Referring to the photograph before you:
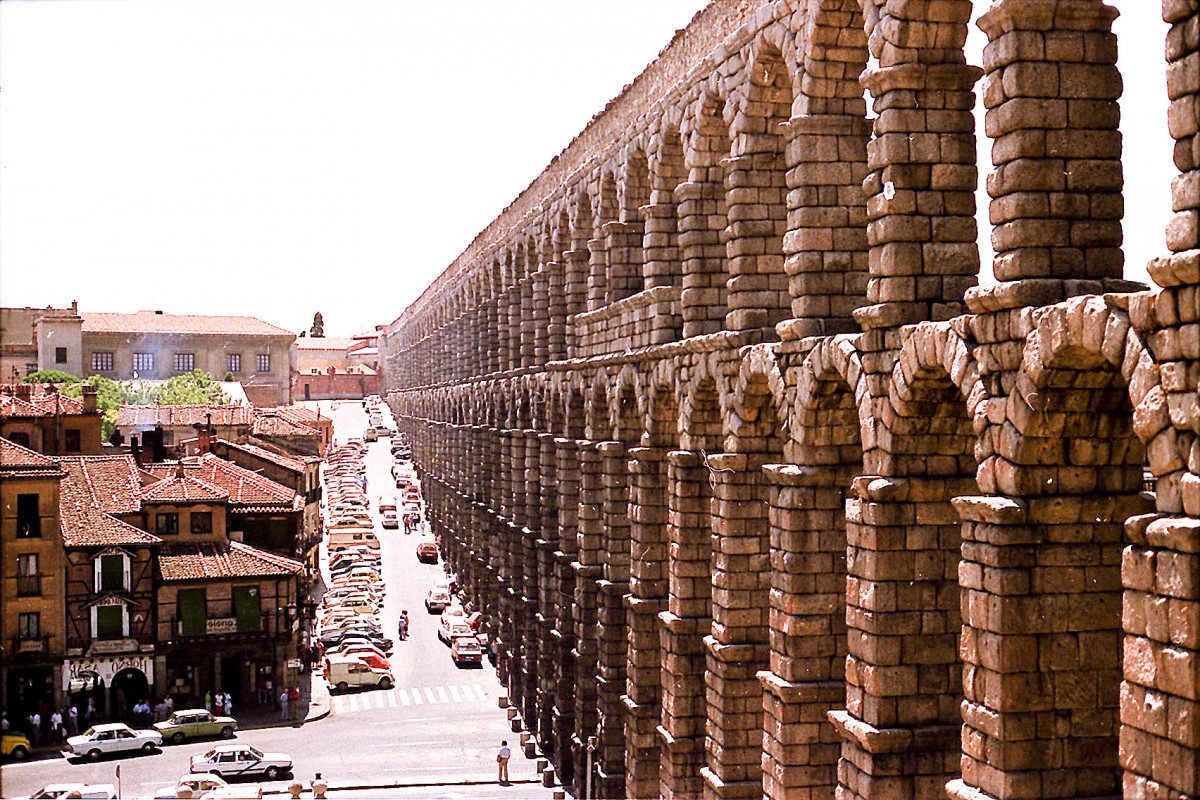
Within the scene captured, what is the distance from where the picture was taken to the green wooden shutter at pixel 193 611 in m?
59.3

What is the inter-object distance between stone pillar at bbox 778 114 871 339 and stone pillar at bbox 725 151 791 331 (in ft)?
10.1

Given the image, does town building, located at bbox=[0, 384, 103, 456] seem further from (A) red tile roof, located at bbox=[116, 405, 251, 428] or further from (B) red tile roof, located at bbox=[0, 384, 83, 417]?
(A) red tile roof, located at bbox=[116, 405, 251, 428]

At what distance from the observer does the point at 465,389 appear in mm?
72750

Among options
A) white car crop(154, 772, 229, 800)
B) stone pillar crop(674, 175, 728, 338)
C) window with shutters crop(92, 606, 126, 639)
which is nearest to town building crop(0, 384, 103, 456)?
window with shutters crop(92, 606, 126, 639)

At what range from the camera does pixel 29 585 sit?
184ft

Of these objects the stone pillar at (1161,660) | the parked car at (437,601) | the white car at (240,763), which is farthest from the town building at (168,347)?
the stone pillar at (1161,660)

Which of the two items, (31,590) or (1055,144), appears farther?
(31,590)

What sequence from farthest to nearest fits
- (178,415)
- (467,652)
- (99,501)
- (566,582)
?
(178,415) < (467,652) < (99,501) < (566,582)

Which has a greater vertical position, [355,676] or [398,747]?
[355,676]

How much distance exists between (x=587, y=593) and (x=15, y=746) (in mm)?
25517

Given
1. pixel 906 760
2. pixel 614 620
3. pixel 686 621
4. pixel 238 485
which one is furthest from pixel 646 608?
pixel 238 485

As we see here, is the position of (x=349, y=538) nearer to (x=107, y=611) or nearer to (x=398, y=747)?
(x=107, y=611)

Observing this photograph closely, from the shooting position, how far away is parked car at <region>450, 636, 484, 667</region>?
6762cm

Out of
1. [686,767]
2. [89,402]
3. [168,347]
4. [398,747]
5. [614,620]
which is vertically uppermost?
[168,347]
